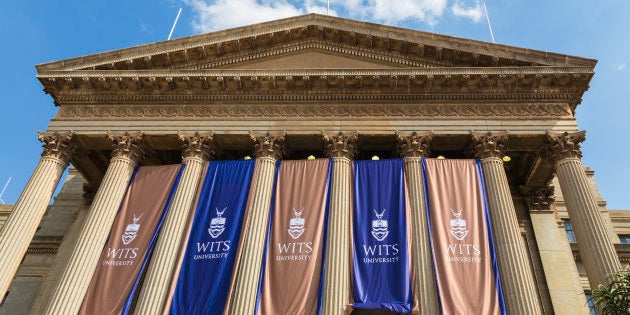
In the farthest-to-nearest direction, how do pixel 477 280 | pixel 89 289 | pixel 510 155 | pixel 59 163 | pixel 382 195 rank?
pixel 510 155
pixel 59 163
pixel 382 195
pixel 89 289
pixel 477 280

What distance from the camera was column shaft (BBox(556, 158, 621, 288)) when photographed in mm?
15539

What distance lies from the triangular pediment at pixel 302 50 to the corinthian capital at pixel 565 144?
3.99 m

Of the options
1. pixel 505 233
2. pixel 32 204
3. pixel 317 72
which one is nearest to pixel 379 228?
pixel 505 233

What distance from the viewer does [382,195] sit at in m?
17.9

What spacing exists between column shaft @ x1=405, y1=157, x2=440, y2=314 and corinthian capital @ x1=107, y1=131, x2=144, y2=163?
37.7 ft

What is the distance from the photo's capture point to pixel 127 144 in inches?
794

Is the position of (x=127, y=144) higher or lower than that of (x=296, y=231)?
higher

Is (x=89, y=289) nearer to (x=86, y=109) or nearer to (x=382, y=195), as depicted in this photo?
(x=86, y=109)

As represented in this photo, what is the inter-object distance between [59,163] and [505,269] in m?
17.9

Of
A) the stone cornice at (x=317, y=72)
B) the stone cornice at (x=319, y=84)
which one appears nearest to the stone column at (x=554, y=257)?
the stone cornice at (x=319, y=84)

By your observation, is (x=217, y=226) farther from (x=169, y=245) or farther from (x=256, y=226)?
(x=169, y=245)

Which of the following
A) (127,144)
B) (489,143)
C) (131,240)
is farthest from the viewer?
(127,144)

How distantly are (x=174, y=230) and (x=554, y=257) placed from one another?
15261 mm

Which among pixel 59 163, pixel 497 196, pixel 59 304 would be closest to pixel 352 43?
pixel 497 196
